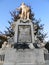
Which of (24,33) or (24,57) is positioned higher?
(24,33)

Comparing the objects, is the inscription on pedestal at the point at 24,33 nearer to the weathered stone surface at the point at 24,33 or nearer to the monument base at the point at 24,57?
the weathered stone surface at the point at 24,33

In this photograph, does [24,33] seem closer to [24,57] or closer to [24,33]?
[24,33]

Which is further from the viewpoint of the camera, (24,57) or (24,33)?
(24,33)

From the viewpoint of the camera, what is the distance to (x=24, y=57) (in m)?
12.5

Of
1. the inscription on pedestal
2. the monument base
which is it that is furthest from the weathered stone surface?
the monument base

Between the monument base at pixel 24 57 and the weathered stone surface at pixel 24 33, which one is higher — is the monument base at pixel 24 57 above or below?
below

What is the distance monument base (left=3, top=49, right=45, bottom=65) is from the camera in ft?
40.3

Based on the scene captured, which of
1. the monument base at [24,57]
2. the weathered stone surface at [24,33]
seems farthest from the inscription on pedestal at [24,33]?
the monument base at [24,57]

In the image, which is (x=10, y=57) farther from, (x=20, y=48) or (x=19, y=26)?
(x=19, y=26)

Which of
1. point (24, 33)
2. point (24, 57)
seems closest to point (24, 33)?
point (24, 33)

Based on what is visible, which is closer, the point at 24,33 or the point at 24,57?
the point at 24,57

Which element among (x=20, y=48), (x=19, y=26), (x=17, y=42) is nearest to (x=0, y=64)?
(x=20, y=48)

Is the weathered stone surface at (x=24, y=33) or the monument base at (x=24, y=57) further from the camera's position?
the weathered stone surface at (x=24, y=33)

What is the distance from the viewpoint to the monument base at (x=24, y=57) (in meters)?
12.3
